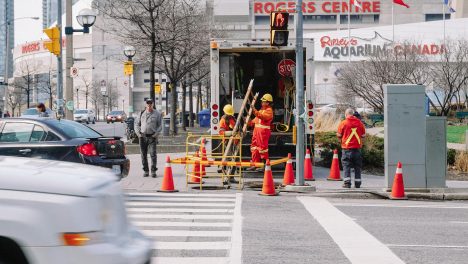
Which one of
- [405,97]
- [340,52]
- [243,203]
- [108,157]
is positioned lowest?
[243,203]

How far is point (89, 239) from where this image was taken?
4.28 metres

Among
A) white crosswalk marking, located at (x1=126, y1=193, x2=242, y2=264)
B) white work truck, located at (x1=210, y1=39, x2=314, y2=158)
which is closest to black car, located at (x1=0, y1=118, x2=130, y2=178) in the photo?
white crosswalk marking, located at (x1=126, y1=193, x2=242, y2=264)

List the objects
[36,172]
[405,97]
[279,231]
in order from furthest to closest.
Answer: [405,97]
[279,231]
[36,172]

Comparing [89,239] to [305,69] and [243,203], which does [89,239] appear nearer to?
[243,203]

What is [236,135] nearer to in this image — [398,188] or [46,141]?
[398,188]

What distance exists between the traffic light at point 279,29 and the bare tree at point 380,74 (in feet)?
112

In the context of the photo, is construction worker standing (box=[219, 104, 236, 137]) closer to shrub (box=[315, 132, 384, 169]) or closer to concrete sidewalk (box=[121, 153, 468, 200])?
concrete sidewalk (box=[121, 153, 468, 200])

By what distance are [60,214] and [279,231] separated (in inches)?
251

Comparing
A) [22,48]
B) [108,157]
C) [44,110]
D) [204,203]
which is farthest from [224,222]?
[22,48]

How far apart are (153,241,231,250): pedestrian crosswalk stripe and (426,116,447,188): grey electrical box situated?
829 cm

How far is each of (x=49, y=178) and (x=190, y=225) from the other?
6512 millimetres

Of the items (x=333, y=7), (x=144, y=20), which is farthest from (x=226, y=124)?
(x=333, y=7)

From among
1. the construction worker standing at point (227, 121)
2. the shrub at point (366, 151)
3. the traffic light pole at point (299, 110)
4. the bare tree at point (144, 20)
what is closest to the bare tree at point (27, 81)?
the bare tree at point (144, 20)

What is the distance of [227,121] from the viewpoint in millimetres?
18531
